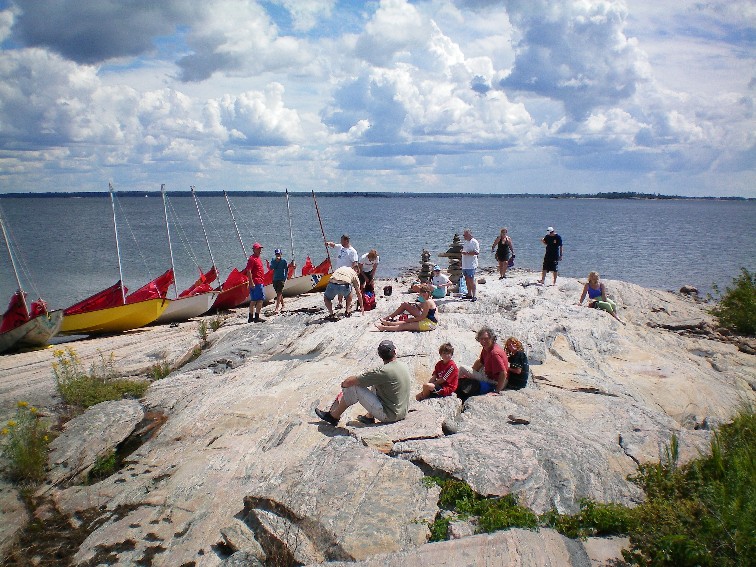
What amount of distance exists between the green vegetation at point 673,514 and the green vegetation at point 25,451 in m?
5.19

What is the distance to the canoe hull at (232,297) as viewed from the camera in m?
20.1

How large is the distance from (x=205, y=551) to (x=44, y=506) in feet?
8.85

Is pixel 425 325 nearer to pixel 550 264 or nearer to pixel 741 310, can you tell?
pixel 550 264

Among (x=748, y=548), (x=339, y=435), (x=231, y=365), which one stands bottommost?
(x=231, y=365)

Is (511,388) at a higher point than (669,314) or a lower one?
higher

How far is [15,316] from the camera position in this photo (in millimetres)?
15930

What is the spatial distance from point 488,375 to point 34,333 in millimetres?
13283

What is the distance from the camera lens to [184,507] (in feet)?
20.0

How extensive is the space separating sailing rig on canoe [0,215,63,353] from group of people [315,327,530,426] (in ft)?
38.6

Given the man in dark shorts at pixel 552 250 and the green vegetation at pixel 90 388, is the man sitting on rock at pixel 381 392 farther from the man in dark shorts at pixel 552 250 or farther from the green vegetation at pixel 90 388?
the man in dark shorts at pixel 552 250

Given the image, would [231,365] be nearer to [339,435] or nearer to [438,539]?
[339,435]

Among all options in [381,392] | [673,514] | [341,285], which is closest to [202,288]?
[341,285]

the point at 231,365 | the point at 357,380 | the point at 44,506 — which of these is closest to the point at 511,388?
the point at 357,380

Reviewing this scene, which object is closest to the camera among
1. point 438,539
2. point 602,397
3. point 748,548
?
point 748,548
